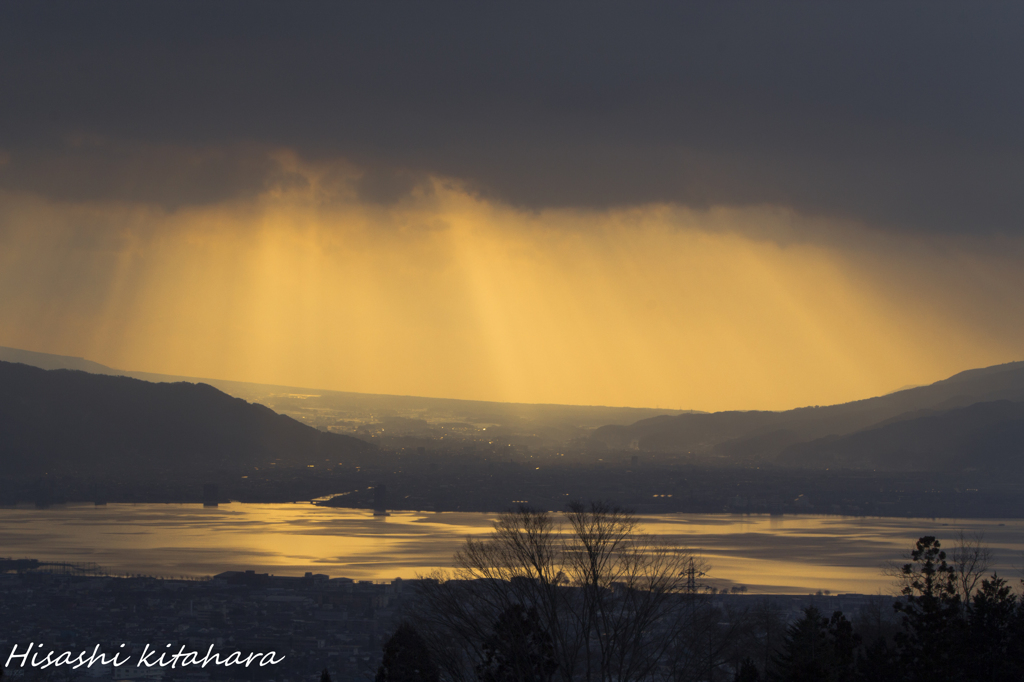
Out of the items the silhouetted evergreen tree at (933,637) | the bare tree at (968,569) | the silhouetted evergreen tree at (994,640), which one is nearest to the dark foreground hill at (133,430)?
the bare tree at (968,569)

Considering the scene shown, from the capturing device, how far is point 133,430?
509 ft

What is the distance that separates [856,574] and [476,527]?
30.7m

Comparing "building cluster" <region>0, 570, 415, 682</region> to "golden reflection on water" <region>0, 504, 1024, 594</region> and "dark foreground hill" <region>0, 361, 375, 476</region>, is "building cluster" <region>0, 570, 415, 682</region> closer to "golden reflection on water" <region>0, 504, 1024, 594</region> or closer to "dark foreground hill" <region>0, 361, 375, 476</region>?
"golden reflection on water" <region>0, 504, 1024, 594</region>

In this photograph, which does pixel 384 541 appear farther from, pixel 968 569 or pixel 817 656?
pixel 817 656

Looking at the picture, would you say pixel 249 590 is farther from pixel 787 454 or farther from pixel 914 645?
pixel 787 454

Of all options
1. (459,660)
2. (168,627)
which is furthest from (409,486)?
(459,660)

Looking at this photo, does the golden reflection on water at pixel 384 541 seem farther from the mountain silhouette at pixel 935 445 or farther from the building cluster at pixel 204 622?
the mountain silhouette at pixel 935 445

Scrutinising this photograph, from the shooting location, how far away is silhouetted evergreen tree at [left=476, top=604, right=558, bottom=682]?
1919cm

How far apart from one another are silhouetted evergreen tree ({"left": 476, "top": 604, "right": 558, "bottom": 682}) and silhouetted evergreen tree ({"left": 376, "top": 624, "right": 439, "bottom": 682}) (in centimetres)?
155

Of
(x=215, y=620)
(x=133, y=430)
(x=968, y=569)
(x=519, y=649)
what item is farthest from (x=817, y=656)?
(x=133, y=430)

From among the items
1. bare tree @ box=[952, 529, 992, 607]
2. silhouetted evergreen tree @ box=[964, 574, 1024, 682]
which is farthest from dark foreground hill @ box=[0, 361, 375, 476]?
silhouetted evergreen tree @ box=[964, 574, 1024, 682]

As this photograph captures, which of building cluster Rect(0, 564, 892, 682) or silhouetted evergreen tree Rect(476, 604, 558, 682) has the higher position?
silhouetted evergreen tree Rect(476, 604, 558, 682)

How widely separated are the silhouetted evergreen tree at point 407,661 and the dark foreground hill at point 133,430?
401ft

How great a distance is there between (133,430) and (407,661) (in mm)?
143580
